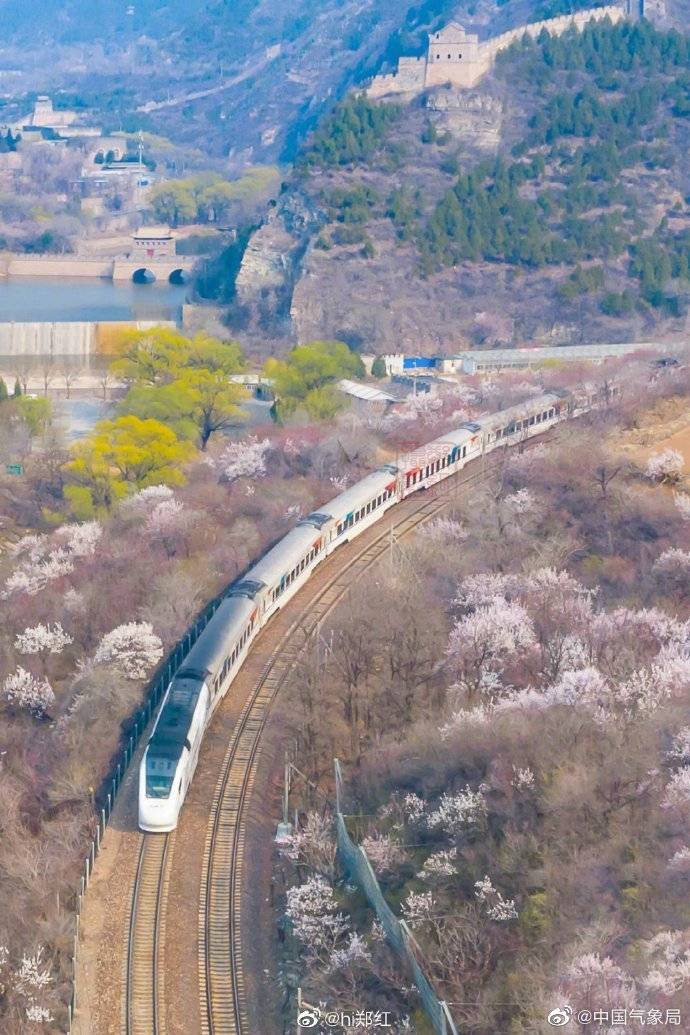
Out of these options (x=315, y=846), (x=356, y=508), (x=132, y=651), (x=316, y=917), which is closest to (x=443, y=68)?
(x=356, y=508)

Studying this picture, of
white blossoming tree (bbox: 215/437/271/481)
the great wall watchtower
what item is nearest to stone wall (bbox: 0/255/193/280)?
the great wall watchtower

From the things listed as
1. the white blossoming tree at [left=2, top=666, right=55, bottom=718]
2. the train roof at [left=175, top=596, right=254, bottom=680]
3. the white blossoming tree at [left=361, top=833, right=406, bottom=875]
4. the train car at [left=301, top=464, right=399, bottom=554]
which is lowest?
the white blossoming tree at [left=361, top=833, right=406, bottom=875]

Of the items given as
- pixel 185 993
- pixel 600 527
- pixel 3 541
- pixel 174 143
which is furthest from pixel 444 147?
pixel 174 143

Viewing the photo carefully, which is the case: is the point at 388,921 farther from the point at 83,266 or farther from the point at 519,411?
the point at 83,266

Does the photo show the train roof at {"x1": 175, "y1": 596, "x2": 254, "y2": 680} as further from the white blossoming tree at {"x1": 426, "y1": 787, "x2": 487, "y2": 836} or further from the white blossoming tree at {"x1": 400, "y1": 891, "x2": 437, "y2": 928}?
the white blossoming tree at {"x1": 400, "y1": 891, "x2": 437, "y2": 928}

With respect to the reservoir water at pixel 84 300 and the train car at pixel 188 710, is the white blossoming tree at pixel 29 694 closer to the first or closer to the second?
the train car at pixel 188 710

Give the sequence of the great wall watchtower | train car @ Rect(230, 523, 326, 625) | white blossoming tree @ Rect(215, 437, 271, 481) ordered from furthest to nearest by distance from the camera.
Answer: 1. the great wall watchtower
2. white blossoming tree @ Rect(215, 437, 271, 481)
3. train car @ Rect(230, 523, 326, 625)
